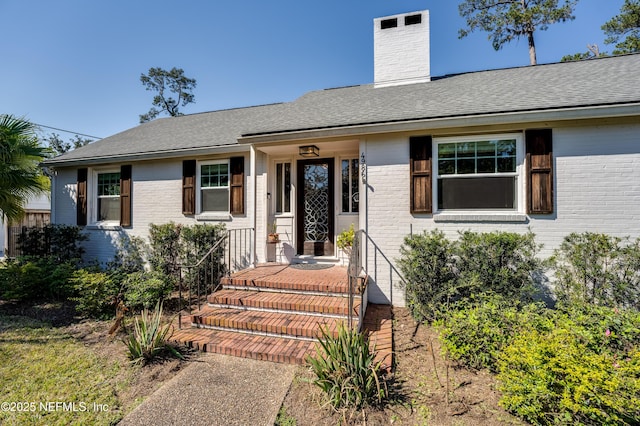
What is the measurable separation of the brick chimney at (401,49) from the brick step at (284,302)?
635 cm

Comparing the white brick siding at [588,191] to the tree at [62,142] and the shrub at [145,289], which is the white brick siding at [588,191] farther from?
the tree at [62,142]

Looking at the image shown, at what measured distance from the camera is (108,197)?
8.55 meters

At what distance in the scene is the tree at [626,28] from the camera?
40.9 feet

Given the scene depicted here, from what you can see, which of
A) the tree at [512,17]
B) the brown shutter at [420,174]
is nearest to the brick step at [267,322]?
the brown shutter at [420,174]

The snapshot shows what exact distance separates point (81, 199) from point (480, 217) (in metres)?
11.0

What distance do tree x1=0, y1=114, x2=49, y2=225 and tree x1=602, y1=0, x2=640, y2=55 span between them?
2307 centimetres

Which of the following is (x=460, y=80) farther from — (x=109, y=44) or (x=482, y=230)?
(x=109, y=44)

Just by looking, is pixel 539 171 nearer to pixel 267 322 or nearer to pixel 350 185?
pixel 350 185

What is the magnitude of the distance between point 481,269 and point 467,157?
2179 mm

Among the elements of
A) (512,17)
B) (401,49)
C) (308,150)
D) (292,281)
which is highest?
(512,17)

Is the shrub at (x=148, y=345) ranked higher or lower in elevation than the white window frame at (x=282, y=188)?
lower

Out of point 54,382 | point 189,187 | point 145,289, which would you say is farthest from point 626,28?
point 54,382

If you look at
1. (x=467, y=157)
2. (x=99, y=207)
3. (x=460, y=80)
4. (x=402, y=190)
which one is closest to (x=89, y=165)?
(x=99, y=207)

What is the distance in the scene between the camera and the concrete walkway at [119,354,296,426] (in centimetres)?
261
